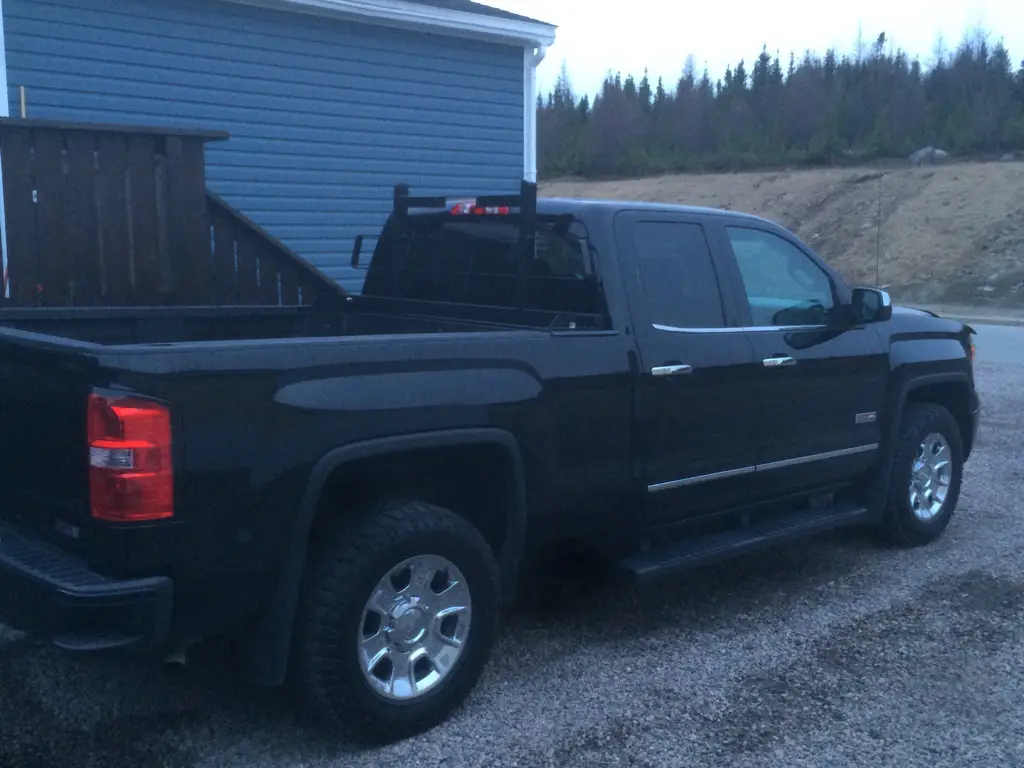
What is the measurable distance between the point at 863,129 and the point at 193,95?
45.9 m

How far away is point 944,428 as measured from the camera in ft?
22.2

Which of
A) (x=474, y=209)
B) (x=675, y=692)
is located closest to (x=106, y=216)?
(x=474, y=209)

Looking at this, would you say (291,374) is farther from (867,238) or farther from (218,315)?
(867,238)

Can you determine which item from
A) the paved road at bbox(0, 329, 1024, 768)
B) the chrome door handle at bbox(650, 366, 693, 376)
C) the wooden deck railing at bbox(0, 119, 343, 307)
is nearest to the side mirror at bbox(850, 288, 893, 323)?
the chrome door handle at bbox(650, 366, 693, 376)

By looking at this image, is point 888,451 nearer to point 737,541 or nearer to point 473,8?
point 737,541

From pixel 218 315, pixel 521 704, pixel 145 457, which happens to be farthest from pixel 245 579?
pixel 218 315

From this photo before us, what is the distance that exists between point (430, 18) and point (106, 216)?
5.74 meters

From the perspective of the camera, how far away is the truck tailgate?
142 inches

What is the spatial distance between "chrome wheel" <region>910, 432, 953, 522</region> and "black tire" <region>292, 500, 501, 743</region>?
3396 millimetres

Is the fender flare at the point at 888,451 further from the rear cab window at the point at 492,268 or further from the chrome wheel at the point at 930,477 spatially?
the rear cab window at the point at 492,268

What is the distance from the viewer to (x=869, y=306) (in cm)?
595

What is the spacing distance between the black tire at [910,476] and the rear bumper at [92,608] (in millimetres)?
4361

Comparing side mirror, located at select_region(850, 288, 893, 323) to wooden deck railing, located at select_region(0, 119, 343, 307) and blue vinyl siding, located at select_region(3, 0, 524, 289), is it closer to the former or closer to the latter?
wooden deck railing, located at select_region(0, 119, 343, 307)

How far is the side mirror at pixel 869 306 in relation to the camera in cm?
590
